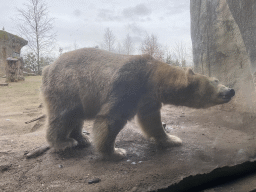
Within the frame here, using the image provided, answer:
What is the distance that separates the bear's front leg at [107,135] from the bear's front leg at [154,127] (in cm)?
30

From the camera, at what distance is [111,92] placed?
2.07 meters

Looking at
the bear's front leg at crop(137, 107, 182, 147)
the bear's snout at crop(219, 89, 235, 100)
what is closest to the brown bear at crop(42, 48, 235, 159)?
the bear's front leg at crop(137, 107, 182, 147)

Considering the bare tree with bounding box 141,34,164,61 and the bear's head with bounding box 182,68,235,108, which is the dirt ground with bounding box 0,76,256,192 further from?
the bare tree with bounding box 141,34,164,61

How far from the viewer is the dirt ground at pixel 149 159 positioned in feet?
4.85

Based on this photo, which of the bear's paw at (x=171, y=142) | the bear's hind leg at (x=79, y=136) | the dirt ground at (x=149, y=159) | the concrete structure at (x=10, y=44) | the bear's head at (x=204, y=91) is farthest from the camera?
the bear's hind leg at (x=79, y=136)

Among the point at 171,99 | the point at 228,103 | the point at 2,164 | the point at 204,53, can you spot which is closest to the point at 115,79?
the point at 171,99

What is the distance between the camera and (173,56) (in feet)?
5.39

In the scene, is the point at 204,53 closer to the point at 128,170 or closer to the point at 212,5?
the point at 212,5

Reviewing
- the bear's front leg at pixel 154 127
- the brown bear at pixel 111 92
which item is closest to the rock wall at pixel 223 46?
the brown bear at pixel 111 92

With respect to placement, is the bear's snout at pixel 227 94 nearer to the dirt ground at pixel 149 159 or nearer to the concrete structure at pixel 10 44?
the dirt ground at pixel 149 159

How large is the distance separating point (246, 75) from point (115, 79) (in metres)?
1.30

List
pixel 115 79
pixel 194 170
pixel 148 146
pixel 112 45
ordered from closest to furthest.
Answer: pixel 194 170
pixel 112 45
pixel 115 79
pixel 148 146

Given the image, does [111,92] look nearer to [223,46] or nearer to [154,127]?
[154,127]

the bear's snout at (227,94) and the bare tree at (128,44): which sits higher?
the bare tree at (128,44)
